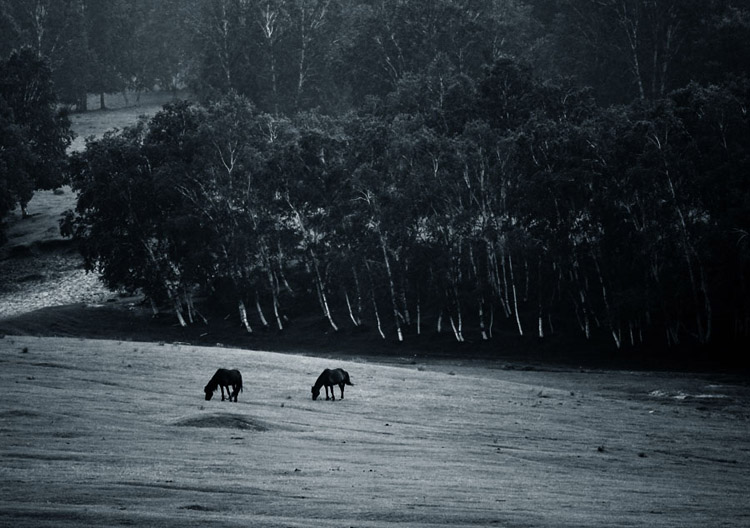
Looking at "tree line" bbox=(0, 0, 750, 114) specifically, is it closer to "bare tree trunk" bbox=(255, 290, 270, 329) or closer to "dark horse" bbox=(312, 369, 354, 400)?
"bare tree trunk" bbox=(255, 290, 270, 329)

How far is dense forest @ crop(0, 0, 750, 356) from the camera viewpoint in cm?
7362

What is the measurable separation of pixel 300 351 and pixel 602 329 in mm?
25167

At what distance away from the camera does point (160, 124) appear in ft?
327

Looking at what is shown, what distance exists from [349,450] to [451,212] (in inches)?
2304

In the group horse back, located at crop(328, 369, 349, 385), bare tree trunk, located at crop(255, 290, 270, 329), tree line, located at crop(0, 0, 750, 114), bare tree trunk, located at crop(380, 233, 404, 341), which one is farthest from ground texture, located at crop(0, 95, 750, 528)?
tree line, located at crop(0, 0, 750, 114)

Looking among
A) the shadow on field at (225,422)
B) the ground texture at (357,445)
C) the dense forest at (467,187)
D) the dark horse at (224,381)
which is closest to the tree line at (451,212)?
the dense forest at (467,187)

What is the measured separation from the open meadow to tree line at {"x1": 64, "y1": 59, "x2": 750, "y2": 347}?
66.9 feet

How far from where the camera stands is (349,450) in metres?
27.7

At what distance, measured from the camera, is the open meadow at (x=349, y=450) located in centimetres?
1777

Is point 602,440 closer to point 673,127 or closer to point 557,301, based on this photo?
point 673,127

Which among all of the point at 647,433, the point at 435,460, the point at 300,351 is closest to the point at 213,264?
the point at 300,351

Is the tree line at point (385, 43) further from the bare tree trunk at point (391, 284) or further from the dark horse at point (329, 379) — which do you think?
the dark horse at point (329, 379)

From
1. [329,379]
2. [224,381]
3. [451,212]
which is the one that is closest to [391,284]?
[451,212]

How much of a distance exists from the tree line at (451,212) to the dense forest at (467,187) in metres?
0.21
